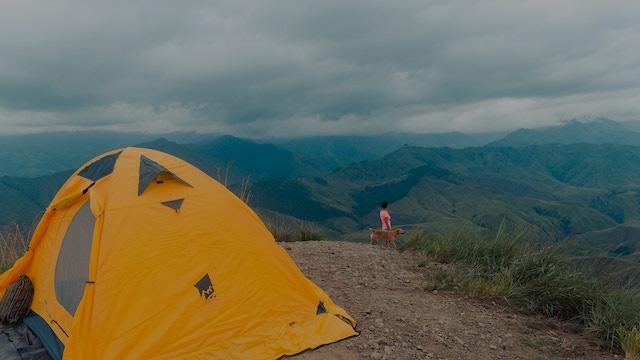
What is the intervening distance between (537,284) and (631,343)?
2667mm

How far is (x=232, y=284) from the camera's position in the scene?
709cm

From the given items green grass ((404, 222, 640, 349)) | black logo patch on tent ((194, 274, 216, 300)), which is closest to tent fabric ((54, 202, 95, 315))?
black logo patch on tent ((194, 274, 216, 300))

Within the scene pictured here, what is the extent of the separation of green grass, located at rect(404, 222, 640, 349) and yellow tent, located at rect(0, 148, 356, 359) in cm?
368

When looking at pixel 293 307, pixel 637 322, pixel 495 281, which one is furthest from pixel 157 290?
pixel 637 322

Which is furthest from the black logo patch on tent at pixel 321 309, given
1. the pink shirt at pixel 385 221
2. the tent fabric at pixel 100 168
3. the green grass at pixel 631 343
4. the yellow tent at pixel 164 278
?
the pink shirt at pixel 385 221

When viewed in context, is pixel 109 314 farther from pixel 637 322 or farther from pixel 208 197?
pixel 637 322

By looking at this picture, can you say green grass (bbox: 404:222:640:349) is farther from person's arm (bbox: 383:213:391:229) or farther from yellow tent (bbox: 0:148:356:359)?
yellow tent (bbox: 0:148:356:359)

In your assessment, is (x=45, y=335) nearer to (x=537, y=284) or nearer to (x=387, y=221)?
(x=537, y=284)

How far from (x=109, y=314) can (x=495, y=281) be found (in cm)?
762

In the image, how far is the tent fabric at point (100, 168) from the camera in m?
7.95

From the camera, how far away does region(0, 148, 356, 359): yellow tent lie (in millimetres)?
6324

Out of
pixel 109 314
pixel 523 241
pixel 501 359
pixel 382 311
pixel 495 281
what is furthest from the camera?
pixel 523 241

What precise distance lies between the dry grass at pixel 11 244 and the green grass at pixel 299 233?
686 cm

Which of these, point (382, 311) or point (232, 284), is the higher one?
point (232, 284)
